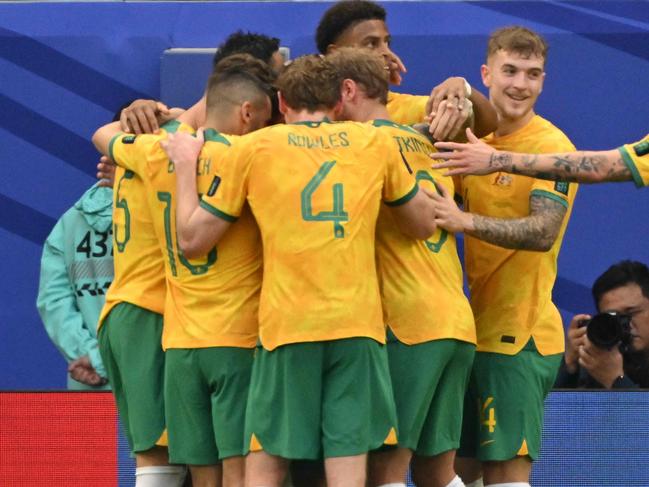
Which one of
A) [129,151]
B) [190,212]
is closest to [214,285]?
[190,212]

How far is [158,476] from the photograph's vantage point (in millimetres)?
6812

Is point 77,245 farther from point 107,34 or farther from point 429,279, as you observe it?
point 429,279

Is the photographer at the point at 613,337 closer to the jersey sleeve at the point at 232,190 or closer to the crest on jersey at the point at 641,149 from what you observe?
the crest on jersey at the point at 641,149

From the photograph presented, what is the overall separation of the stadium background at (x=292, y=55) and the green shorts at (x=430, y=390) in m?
2.77

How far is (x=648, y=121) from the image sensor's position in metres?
9.26

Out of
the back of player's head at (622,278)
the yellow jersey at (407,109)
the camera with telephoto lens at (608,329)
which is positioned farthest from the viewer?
the back of player's head at (622,278)

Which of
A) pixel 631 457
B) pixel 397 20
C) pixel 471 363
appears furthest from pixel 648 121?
pixel 471 363

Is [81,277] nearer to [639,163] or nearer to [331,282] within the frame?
[331,282]

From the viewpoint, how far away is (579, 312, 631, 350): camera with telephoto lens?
7781 millimetres

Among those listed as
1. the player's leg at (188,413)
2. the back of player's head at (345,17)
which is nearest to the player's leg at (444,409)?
the player's leg at (188,413)

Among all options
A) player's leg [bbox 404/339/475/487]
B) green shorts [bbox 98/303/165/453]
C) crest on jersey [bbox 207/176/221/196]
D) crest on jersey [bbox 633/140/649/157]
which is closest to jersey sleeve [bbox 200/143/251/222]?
crest on jersey [bbox 207/176/221/196]

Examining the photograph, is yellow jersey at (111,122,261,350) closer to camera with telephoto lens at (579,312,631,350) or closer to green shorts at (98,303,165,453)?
green shorts at (98,303,165,453)

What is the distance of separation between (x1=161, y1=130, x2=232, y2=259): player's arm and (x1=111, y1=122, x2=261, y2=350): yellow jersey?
0.14 feet

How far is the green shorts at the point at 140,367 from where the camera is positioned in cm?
676
